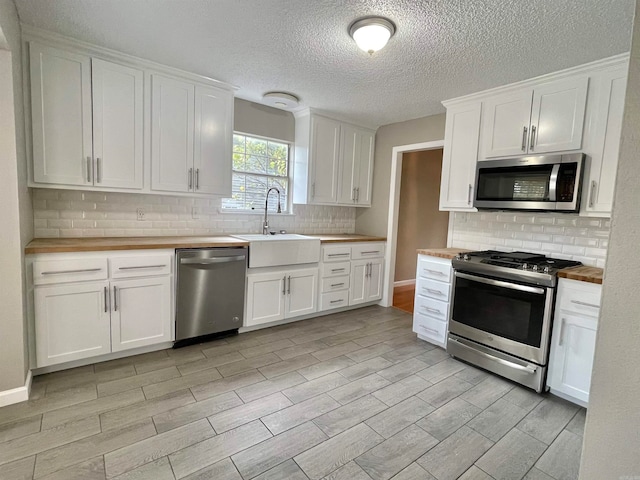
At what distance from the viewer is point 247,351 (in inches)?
113

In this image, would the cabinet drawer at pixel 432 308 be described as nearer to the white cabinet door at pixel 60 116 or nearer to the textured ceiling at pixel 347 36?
the textured ceiling at pixel 347 36

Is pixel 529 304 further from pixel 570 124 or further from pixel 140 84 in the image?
pixel 140 84

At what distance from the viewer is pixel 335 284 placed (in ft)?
12.7

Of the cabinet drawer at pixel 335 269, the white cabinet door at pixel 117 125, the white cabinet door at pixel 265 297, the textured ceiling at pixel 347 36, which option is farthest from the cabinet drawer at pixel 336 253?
the white cabinet door at pixel 117 125

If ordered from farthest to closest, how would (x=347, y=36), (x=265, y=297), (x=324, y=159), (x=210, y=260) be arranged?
(x=324, y=159), (x=265, y=297), (x=210, y=260), (x=347, y=36)

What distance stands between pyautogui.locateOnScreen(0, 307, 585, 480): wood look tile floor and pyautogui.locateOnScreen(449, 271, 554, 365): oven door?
31 cm

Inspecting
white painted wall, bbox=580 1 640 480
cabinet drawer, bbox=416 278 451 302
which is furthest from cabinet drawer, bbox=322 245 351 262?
white painted wall, bbox=580 1 640 480

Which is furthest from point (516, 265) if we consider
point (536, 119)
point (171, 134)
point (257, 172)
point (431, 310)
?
point (171, 134)

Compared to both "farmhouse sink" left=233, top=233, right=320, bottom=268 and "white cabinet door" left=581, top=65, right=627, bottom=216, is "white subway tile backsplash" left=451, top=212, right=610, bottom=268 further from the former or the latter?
"farmhouse sink" left=233, top=233, right=320, bottom=268

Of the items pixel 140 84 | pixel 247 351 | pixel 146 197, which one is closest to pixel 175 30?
pixel 140 84

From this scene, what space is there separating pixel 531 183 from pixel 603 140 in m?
0.52

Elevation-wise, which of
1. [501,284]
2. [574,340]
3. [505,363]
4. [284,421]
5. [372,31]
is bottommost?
[284,421]

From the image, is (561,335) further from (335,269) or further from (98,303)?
(98,303)

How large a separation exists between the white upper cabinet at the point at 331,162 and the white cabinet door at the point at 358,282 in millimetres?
851
